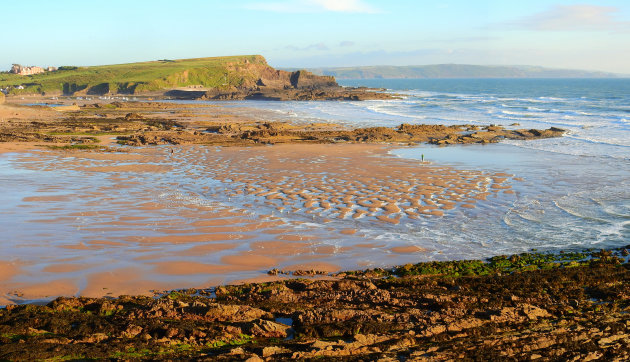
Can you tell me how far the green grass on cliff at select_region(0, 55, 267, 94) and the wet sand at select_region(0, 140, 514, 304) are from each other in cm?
9159

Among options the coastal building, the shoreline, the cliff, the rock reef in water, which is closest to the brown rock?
the rock reef in water

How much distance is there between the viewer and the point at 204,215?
1471cm

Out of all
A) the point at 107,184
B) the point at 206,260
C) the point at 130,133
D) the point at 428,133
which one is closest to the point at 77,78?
the point at 130,133

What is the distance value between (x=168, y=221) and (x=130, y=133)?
23.9 meters

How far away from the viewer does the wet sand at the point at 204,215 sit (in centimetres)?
1045

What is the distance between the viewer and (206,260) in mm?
11141

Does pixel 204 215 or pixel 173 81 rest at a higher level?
pixel 173 81

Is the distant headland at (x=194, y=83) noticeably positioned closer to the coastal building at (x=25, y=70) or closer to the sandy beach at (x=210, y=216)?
the coastal building at (x=25, y=70)

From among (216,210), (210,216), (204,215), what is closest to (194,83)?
(216,210)

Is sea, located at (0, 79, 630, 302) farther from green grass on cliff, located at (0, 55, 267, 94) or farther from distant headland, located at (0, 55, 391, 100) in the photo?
green grass on cliff, located at (0, 55, 267, 94)

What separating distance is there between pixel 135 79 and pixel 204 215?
10957 centimetres

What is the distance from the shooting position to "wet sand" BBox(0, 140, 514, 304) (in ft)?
34.3

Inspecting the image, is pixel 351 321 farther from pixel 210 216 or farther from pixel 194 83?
pixel 194 83

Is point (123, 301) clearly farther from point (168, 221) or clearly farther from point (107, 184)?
point (107, 184)
